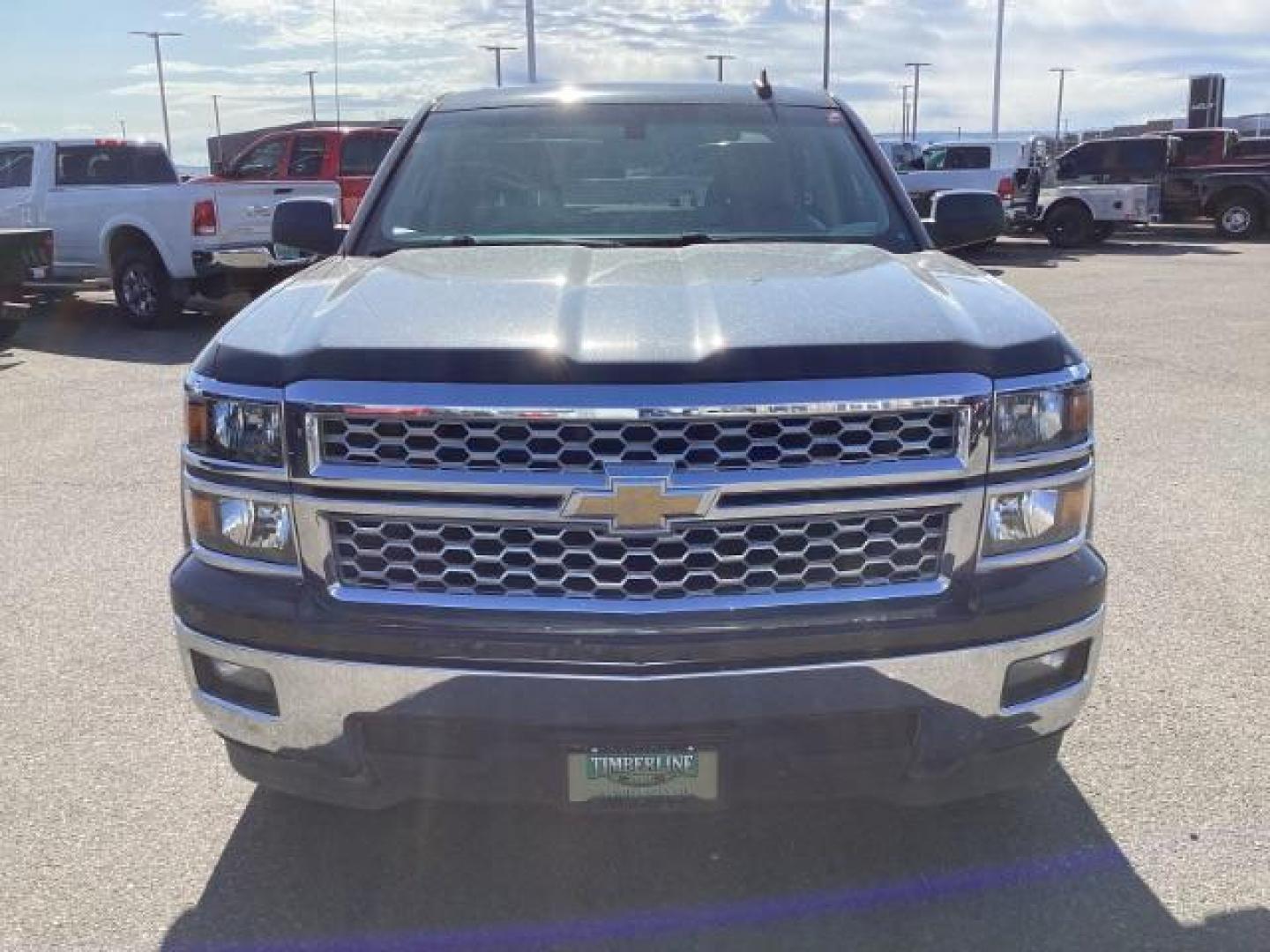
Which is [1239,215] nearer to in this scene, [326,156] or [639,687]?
[326,156]

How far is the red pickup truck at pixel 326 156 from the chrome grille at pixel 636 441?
1241 centimetres

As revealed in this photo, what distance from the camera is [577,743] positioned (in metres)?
2.39

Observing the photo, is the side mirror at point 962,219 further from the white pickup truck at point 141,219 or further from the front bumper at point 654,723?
the white pickup truck at point 141,219

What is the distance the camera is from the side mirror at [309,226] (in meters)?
4.29

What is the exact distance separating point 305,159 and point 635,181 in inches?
461

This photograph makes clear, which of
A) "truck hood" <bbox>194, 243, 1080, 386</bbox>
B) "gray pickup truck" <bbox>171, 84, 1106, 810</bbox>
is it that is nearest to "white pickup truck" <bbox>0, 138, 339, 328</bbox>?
"truck hood" <bbox>194, 243, 1080, 386</bbox>

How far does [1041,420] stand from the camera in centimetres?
253

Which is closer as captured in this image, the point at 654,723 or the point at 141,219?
the point at 654,723

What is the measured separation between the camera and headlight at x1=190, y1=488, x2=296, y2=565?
250 centimetres

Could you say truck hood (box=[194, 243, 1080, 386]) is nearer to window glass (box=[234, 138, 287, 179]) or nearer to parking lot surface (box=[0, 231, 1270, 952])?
parking lot surface (box=[0, 231, 1270, 952])

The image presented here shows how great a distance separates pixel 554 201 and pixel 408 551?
181 centimetres

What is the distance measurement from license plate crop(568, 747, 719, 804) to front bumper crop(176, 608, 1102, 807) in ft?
0.09

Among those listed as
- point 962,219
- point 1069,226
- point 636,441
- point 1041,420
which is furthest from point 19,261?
point 1069,226

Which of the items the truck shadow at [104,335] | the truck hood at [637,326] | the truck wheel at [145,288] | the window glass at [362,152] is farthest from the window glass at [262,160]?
the truck hood at [637,326]
